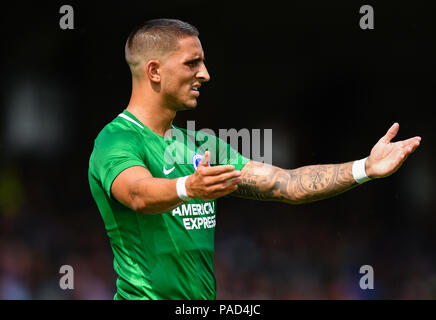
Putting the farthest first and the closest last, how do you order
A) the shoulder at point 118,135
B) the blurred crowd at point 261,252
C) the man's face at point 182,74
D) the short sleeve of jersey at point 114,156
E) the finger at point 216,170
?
the blurred crowd at point 261,252 → the man's face at point 182,74 → the shoulder at point 118,135 → the short sleeve of jersey at point 114,156 → the finger at point 216,170

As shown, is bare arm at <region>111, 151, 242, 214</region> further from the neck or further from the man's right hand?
the neck

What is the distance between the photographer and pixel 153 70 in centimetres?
270

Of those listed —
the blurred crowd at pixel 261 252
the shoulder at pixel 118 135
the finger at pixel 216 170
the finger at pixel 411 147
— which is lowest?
the blurred crowd at pixel 261 252

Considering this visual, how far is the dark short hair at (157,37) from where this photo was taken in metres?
2.68

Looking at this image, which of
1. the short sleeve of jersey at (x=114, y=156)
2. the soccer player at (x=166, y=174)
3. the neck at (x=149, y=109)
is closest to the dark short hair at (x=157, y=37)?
the soccer player at (x=166, y=174)

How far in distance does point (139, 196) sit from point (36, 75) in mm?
4980

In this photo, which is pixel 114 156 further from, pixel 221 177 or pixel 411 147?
pixel 411 147

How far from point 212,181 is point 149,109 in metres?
0.90

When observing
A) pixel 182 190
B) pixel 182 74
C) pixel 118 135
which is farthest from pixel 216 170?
pixel 182 74

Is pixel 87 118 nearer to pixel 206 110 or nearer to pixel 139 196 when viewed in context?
pixel 206 110

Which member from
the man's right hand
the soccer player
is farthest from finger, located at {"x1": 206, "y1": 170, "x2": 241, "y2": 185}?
the soccer player

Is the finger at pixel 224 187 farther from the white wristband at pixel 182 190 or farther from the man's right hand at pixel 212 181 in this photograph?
the white wristband at pixel 182 190
